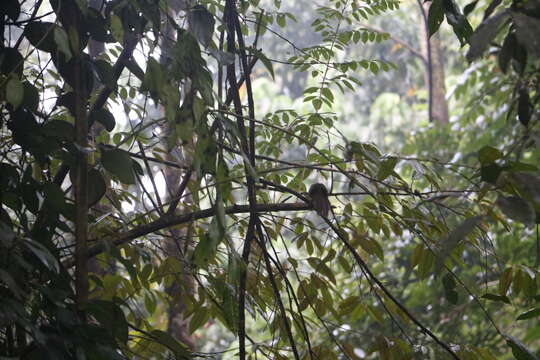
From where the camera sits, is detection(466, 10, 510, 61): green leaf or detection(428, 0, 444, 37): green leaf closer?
detection(466, 10, 510, 61): green leaf

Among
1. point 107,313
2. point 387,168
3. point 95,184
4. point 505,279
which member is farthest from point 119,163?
point 505,279

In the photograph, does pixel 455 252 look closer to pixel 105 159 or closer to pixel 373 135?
pixel 105 159

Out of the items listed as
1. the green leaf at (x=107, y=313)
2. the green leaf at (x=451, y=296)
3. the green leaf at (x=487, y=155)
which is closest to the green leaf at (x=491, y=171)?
the green leaf at (x=487, y=155)

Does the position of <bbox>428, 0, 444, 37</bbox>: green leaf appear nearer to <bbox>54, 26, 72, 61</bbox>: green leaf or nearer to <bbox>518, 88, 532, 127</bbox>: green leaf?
<bbox>518, 88, 532, 127</bbox>: green leaf

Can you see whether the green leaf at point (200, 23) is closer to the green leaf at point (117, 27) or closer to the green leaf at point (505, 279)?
the green leaf at point (117, 27)

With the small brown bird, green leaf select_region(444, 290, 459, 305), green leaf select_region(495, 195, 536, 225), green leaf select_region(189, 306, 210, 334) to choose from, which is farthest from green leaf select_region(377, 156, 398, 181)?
green leaf select_region(189, 306, 210, 334)

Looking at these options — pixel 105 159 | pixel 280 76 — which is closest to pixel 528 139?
pixel 105 159

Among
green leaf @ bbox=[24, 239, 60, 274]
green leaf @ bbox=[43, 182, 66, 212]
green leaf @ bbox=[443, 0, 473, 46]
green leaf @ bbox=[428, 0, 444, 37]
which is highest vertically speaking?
green leaf @ bbox=[428, 0, 444, 37]

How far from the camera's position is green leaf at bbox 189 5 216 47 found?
80 cm

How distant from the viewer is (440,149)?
134 inches

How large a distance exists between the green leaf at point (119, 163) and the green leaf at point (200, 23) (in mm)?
176

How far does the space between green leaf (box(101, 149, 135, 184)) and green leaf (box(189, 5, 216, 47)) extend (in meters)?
0.18

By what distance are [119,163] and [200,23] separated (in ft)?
0.69

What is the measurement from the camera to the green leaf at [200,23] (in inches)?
31.5
